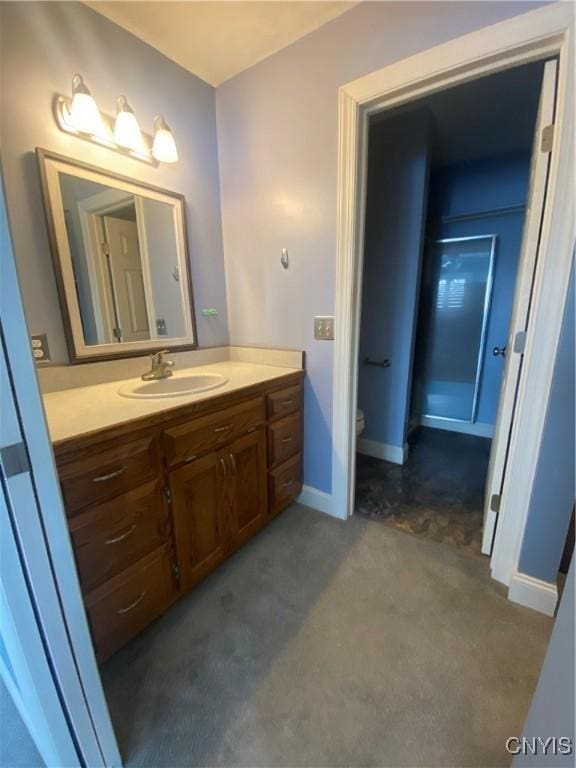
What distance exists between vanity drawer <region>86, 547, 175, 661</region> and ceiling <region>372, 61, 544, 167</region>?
261 cm

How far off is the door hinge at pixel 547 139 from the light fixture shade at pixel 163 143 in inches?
63.2

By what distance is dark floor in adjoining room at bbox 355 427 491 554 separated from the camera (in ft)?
6.15

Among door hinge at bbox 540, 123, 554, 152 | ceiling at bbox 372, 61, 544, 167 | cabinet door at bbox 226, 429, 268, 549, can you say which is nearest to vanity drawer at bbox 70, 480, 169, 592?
cabinet door at bbox 226, 429, 268, 549

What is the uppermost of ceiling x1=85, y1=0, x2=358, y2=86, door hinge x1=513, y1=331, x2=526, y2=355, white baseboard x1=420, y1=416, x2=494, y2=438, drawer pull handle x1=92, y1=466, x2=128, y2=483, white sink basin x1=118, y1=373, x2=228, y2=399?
ceiling x1=85, y1=0, x2=358, y2=86

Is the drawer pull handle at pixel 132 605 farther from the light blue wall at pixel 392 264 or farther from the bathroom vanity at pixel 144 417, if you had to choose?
the light blue wall at pixel 392 264

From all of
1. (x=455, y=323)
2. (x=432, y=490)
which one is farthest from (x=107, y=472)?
(x=455, y=323)

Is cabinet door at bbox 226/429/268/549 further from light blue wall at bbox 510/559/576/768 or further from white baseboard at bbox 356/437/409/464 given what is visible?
white baseboard at bbox 356/437/409/464

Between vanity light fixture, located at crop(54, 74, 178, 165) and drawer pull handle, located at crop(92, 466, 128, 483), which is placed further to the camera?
vanity light fixture, located at crop(54, 74, 178, 165)

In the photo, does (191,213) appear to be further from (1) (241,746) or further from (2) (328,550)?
(1) (241,746)

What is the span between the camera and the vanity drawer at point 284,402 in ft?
5.54

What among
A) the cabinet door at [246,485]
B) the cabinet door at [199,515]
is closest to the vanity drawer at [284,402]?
the cabinet door at [246,485]

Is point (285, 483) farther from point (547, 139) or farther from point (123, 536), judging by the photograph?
point (547, 139)

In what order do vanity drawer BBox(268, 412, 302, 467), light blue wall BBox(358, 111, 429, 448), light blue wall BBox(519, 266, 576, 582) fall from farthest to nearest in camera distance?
1. light blue wall BBox(358, 111, 429, 448)
2. vanity drawer BBox(268, 412, 302, 467)
3. light blue wall BBox(519, 266, 576, 582)

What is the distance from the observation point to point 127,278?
164 cm
